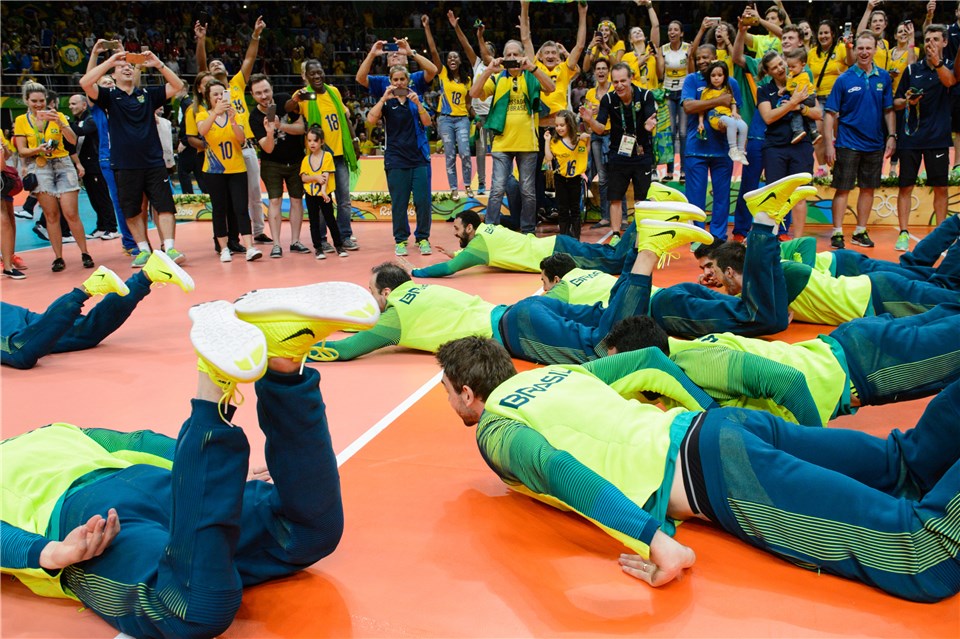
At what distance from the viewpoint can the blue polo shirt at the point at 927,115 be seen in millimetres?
6793

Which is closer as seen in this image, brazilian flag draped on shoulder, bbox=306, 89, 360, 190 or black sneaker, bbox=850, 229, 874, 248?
black sneaker, bbox=850, 229, 874, 248

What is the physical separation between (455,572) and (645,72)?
7.64 metres

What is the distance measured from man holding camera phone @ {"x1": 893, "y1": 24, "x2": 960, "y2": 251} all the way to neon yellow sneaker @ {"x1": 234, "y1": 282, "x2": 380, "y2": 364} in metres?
6.42

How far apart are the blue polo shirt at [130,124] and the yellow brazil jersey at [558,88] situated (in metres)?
3.71

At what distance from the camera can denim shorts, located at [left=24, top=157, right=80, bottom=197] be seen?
23.0ft

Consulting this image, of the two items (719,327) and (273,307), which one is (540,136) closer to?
(719,327)

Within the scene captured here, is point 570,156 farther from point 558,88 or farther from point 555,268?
point 555,268

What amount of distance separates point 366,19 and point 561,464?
19006 mm

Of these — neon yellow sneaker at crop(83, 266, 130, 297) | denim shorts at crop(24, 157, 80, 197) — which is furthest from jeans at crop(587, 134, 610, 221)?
neon yellow sneaker at crop(83, 266, 130, 297)

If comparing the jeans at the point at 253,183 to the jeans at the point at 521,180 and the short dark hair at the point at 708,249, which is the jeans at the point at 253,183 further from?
the short dark hair at the point at 708,249

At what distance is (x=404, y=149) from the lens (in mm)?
7195

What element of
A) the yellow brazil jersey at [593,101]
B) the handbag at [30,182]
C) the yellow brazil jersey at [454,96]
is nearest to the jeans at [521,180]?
the yellow brazil jersey at [593,101]

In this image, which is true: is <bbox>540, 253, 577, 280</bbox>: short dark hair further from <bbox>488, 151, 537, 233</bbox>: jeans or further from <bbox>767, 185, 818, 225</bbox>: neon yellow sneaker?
<bbox>488, 151, 537, 233</bbox>: jeans

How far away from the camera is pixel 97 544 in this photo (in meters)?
2.02
